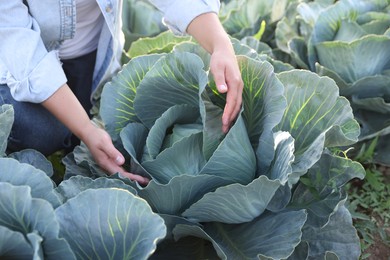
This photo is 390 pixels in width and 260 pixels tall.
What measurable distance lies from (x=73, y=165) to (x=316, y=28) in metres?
1.00

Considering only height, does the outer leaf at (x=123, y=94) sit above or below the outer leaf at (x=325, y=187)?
above

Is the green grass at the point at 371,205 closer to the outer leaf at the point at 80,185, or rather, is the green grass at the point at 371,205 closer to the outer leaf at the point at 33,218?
the outer leaf at the point at 80,185

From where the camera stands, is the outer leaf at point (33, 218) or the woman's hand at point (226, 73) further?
the woman's hand at point (226, 73)

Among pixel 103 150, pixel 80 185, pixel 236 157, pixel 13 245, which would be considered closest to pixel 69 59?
pixel 103 150

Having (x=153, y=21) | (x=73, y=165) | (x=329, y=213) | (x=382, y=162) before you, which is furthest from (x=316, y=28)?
(x=73, y=165)

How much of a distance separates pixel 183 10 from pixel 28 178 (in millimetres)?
667

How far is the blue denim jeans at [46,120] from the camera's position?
66.1 inches

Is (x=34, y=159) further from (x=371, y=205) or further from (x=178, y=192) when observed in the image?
(x=371, y=205)

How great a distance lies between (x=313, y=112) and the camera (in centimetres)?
150

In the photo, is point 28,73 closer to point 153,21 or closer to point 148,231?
point 148,231

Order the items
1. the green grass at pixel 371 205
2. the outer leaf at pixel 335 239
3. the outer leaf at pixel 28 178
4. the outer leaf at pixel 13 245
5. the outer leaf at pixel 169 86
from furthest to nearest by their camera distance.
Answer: the green grass at pixel 371 205
the outer leaf at pixel 335 239
the outer leaf at pixel 169 86
the outer leaf at pixel 28 178
the outer leaf at pixel 13 245

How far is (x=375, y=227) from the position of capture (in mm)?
1839

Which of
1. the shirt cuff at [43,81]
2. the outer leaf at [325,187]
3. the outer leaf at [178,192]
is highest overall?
the shirt cuff at [43,81]

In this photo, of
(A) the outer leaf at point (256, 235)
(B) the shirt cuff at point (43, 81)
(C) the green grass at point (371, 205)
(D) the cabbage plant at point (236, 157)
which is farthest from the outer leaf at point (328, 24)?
(B) the shirt cuff at point (43, 81)
